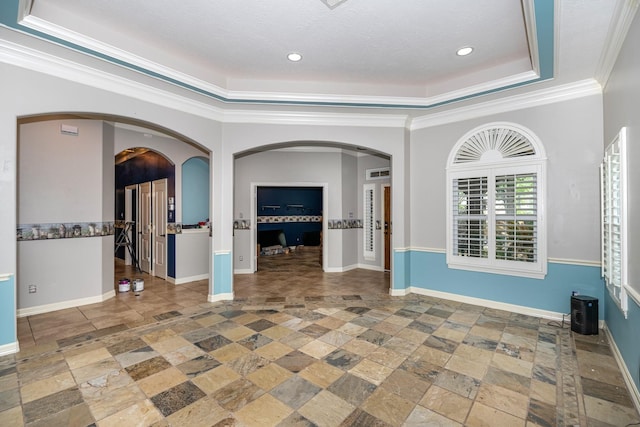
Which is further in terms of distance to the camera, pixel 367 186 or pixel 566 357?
pixel 367 186

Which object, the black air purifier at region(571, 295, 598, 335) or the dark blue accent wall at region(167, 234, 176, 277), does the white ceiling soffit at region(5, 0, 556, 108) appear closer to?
the black air purifier at region(571, 295, 598, 335)

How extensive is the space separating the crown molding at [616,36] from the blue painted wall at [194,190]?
5.89m

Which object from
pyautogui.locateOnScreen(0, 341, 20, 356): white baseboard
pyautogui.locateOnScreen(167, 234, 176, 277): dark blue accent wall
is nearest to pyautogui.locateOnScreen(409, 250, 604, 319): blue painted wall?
pyautogui.locateOnScreen(167, 234, 176, 277): dark blue accent wall

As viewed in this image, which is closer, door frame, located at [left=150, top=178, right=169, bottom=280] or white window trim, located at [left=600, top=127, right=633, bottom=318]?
white window trim, located at [left=600, top=127, right=633, bottom=318]

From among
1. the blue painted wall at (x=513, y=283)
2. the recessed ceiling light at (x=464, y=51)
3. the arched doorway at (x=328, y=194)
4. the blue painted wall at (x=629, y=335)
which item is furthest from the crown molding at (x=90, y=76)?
the blue painted wall at (x=629, y=335)

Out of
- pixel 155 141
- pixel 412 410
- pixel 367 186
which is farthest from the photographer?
pixel 367 186

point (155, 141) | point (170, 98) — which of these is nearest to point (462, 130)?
point (170, 98)

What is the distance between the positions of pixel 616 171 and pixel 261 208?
9.02 metres

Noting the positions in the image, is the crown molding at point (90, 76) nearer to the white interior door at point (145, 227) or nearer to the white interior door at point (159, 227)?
the white interior door at point (159, 227)

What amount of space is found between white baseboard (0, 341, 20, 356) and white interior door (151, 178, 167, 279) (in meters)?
3.02

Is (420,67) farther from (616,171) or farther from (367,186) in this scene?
(367,186)

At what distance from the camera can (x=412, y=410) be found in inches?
85.4

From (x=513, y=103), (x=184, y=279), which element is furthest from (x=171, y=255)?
(x=513, y=103)

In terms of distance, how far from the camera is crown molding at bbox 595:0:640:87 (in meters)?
2.22
